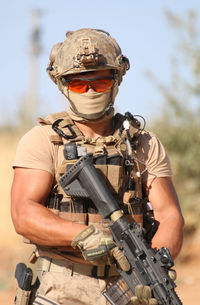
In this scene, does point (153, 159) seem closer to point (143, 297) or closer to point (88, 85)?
point (88, 85)

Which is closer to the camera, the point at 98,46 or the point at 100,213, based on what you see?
the point at 100,213

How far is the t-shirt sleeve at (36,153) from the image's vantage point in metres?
4.01

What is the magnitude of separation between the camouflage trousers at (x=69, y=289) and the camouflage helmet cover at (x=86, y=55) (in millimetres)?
1337

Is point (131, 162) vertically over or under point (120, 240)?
over

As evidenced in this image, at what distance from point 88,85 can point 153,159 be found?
2.21 feet

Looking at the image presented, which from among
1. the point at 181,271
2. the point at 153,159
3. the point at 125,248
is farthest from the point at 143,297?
the point at 181,271

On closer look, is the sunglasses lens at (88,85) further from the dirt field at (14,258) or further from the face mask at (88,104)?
the dirt field at (14,258)

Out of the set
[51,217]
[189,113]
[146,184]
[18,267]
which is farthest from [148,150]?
[189,113]

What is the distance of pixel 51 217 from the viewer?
12.7 feet

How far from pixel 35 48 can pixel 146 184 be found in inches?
1004

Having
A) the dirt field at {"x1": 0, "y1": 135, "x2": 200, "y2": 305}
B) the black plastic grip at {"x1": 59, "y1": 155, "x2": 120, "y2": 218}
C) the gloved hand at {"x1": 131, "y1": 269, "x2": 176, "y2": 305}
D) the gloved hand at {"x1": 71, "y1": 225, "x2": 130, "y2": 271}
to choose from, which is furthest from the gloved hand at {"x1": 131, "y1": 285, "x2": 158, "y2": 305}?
the dirt field at {"x1": 0, "y1": 135, "x2": 200, "y2": 305}

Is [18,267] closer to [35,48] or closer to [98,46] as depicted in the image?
[98,46]

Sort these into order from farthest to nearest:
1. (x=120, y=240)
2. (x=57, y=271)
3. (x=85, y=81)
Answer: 1. (x=85, y=81)
2. (x=57, y=271)
3. (x=120, y=240)

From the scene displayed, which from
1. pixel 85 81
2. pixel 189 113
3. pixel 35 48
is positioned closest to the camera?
pixel 85 81
